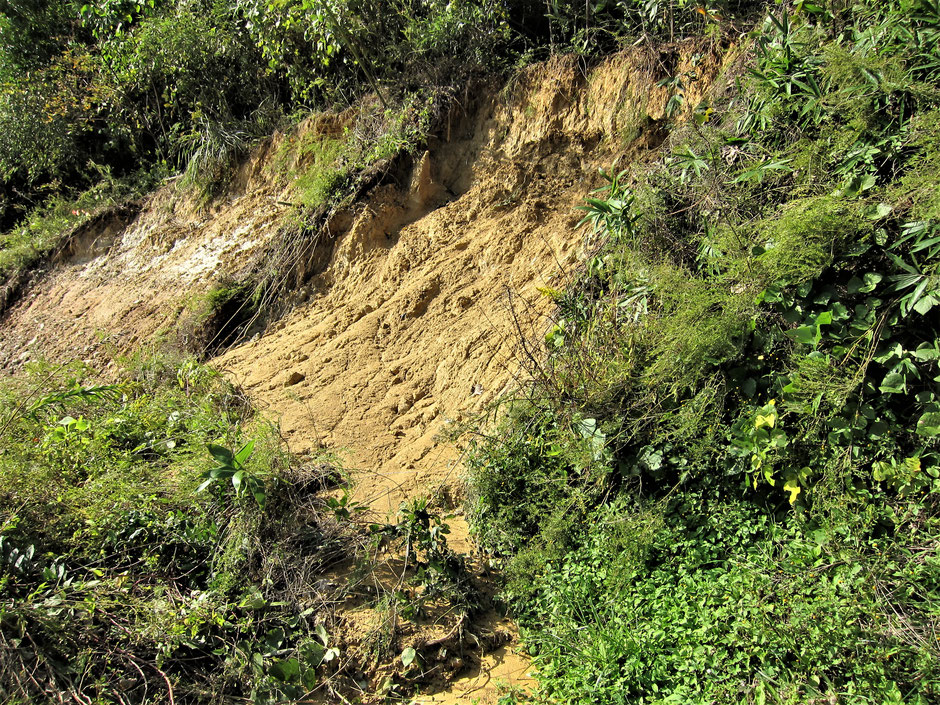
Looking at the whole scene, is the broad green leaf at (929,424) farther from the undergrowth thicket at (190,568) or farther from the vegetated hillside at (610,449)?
the undergrowth thicket at (190,568)

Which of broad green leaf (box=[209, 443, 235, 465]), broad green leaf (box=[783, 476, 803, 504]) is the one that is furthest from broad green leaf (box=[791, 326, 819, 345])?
broad green leaf (box=[209, 443, 235, 465])

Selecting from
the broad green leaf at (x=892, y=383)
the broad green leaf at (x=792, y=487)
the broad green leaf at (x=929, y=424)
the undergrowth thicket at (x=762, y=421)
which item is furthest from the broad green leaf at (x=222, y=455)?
the broad green leaf at (x=929, y=424)

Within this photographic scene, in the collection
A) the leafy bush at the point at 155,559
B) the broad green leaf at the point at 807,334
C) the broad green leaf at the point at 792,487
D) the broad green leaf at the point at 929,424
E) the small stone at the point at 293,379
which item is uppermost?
the leafy bush at the point at 155,559

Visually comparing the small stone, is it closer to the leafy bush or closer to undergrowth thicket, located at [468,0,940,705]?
the leafy bush

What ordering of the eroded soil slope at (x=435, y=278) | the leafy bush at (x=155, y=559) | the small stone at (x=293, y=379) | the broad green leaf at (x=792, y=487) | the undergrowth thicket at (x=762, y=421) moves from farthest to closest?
the small stone at (x=293, y=379)
the eroded soil slope at (x=435, y=278)
the leafy bush at (x=155, y=559)
the broad green leaf at (x=792, y=487)
the undergrowth thicket at (x=762, y=421)

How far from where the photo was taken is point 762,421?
396 centimetres

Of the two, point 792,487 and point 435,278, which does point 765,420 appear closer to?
point 792,487

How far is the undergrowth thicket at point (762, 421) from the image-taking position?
3.51 meters

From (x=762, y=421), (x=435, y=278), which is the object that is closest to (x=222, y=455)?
(x=435, y=278)

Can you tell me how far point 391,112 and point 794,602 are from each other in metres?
6.21

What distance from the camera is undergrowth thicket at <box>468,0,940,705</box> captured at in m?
3.51

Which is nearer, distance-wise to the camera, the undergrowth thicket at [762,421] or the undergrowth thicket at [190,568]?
the undergrowth thicket at [762,421]

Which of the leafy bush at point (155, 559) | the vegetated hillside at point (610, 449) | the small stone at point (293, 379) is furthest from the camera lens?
the small stone at point (293, 379)

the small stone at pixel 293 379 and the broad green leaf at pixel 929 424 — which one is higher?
the small stone at pixel 293 379
